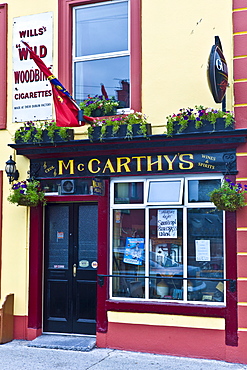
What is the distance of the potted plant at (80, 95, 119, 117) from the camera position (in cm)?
845

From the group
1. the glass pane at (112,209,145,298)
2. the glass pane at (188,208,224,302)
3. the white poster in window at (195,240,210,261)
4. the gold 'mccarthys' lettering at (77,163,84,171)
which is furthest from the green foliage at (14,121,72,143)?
the white poster in window at (195,240,210,261)

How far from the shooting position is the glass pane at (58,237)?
888 cm

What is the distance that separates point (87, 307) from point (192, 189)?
9.04 feet

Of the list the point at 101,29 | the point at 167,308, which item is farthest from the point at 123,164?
the point at 101,29

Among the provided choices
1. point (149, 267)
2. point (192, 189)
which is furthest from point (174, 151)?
point (149, 267)

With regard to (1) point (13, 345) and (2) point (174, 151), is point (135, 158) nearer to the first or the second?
(2) point (174, 151)

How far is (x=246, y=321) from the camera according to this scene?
732 cm

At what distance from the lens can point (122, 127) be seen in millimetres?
8078

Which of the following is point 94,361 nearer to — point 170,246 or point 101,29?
point 170,246

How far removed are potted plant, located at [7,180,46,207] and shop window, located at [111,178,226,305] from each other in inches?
52.5

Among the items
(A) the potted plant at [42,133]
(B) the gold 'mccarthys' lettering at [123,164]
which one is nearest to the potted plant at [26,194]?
(A) the potted plant at [42,133]

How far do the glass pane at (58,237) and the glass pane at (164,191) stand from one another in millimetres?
1706

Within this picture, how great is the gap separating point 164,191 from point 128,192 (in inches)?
25.7

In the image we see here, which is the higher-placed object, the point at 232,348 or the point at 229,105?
the point at 229,105
